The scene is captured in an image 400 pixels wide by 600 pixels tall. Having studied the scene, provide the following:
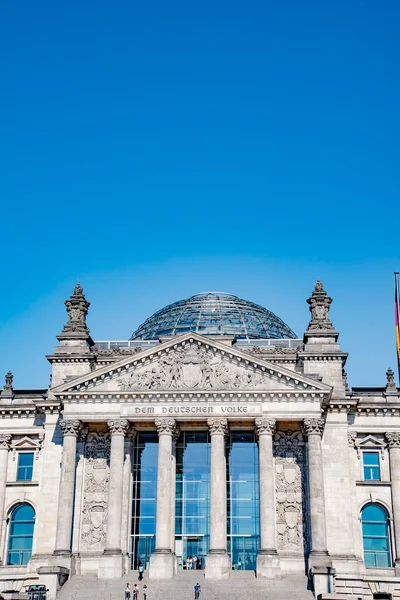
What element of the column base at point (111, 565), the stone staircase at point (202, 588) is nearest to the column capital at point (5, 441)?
the stone staircase at point (202, 588)

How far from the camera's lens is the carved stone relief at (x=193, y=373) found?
65562 millimetres

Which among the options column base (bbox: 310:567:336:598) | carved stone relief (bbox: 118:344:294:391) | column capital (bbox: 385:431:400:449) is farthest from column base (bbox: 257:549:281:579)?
column capital (bbox: 385:431:400:449)

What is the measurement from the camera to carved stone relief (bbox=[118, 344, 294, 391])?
65.6m

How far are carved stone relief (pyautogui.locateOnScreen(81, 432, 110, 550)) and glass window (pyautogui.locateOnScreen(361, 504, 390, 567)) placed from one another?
2033 cm

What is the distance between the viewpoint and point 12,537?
69.0m

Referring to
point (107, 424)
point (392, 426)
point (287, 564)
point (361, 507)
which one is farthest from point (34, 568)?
point (392, 426)

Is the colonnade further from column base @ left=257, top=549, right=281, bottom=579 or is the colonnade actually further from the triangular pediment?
the triangular pediment

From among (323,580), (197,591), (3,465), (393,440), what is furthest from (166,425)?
(393,440)

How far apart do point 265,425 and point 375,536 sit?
42.6 ft

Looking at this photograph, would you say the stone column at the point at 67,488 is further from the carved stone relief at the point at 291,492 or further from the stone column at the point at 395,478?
the stone column at the point at 395,478

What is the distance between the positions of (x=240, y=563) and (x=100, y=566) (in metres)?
10.7

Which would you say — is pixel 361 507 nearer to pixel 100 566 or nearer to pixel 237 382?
pixel 237 382

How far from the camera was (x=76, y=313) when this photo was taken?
73.9 meters

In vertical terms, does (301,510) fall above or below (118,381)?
below
